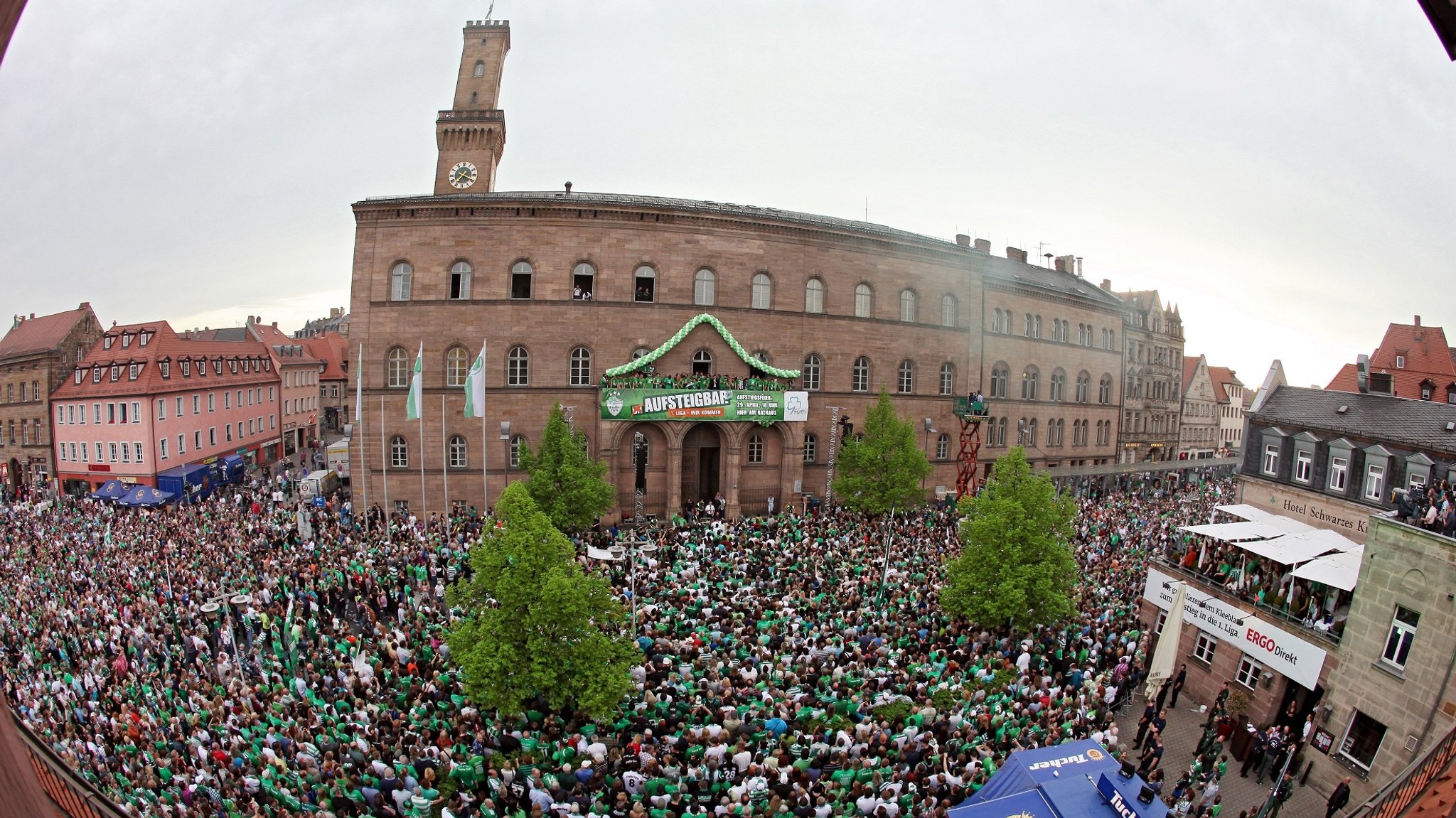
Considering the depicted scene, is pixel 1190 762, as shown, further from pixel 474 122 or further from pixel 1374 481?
pixel 474 122

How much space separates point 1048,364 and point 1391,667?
3576 centimetres

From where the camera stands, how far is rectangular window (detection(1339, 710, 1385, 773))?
15797 mm

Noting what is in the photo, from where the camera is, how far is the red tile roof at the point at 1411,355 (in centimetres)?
4728

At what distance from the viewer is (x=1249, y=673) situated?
62.0 feet

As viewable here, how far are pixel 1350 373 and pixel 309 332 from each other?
4733 inches

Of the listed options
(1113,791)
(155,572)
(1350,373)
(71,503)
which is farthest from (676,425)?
(1350,373)

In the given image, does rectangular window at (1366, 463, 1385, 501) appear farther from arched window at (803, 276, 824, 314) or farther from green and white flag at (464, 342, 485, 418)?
green and white flag at (464, 342, 485, 418)

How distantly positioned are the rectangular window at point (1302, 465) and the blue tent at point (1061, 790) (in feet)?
60.7

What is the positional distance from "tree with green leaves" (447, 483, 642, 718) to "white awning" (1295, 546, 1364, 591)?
52.1ft

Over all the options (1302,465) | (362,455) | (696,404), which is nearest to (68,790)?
(696,404)

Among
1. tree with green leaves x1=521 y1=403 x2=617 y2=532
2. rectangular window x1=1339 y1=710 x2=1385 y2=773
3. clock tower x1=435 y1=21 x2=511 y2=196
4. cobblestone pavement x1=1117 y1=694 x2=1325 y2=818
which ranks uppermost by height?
clock tower x1=435 y1=21 x2=511 y2=196

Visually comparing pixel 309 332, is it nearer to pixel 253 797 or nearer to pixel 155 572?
pixel 155 572

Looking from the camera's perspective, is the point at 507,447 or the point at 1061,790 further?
the point at 507,447

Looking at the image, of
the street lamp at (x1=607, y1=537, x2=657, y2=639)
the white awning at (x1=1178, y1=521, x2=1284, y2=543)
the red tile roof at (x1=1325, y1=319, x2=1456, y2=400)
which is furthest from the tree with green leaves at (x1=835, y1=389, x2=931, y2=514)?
the red tile roof at (x1=1325, y1=319, x2=1456, y2=400)
